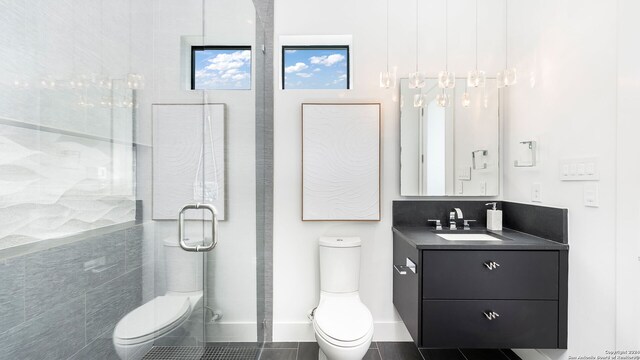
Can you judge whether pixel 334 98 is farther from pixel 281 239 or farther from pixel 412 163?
pixel 281 239

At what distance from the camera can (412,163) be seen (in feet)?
7.34

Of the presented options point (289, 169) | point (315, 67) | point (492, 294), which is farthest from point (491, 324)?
point (315, 67)

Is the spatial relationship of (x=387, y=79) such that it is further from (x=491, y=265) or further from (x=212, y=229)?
(x=212, y=229)

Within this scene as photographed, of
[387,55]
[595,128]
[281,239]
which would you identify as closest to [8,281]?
[281,239]

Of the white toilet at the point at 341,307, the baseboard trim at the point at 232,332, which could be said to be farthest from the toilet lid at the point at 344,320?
the baseboard trim at the point at 232,332

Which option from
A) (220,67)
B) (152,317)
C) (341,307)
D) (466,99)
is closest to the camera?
(152,317)

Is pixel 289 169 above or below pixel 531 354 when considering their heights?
above

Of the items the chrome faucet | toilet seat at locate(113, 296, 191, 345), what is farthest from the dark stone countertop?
toilet seat at locate(113, 296, 191, 345)

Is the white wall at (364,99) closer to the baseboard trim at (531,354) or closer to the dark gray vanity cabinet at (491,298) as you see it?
the dark gray vanity cabinet at (491,298)

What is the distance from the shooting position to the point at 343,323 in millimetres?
1674

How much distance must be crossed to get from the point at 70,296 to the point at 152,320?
33 centimetres

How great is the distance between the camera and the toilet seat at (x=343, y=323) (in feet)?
5.20

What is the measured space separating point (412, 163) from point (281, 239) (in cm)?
110

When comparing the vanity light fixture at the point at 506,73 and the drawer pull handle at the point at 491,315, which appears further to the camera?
the vanity light fixture at the point at 506,73
